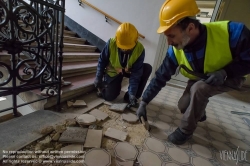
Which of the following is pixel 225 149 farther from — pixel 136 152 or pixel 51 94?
pixel 51 94

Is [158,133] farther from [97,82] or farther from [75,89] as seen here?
[75,89]

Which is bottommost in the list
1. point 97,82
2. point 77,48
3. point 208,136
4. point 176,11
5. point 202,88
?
point 208,136

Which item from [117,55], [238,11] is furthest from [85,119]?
[238,11]

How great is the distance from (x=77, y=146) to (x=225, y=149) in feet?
3.84

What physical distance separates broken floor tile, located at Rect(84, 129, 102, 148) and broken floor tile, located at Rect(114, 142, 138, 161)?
126 millimetres

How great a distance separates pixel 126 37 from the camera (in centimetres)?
140

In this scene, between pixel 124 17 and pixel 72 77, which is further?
pixel 124 17

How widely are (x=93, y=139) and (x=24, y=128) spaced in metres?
0.48

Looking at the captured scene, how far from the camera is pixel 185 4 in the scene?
924 millimetres

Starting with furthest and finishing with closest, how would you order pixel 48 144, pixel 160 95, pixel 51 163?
pixel 160 95 → pixel 48 144 → pixel 51 163

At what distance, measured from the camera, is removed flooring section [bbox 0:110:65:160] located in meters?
0.85

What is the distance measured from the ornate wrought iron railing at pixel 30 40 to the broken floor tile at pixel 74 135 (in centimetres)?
39

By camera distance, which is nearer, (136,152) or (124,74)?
(136,152)

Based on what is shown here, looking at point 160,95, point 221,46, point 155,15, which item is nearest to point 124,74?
point 160,95
